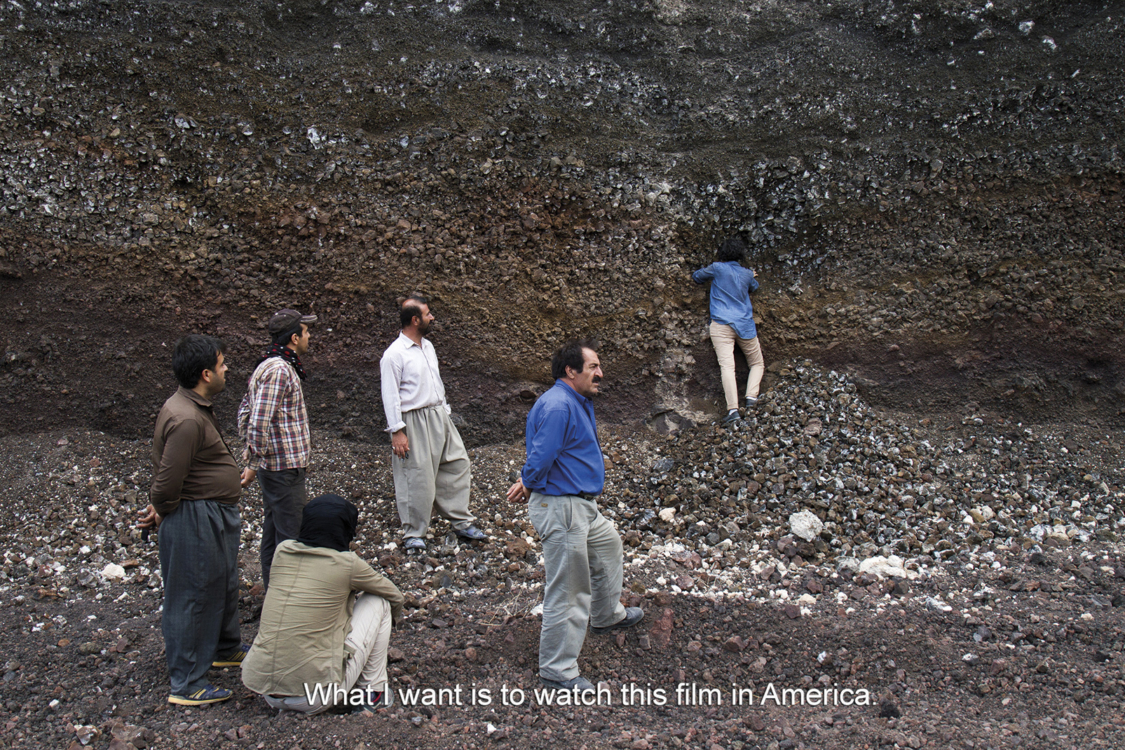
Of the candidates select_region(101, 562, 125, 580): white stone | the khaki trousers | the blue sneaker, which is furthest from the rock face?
the blue sneaker

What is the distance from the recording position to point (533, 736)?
124 inches

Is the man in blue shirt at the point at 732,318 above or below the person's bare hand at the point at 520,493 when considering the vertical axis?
above

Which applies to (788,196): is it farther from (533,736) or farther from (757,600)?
(533,736)

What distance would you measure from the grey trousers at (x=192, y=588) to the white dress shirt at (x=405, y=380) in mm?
1446

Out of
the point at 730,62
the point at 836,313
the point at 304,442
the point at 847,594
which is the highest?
the point at 730,62

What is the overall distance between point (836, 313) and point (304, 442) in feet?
16.6

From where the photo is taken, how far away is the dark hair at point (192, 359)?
3.39m

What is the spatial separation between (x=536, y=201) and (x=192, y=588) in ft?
15.9

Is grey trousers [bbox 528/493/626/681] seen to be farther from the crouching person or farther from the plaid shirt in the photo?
the plaid shirt

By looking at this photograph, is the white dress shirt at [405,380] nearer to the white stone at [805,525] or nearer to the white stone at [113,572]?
the white stone at [113,572]

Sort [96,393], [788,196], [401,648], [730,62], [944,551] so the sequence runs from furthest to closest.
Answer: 1. [730,62]
2. [788,196]
3. [96,393]
4. [944,551]
5. [401,648]

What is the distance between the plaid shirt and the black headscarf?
2.81 feet

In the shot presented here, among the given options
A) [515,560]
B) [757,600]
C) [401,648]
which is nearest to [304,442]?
[401,648]

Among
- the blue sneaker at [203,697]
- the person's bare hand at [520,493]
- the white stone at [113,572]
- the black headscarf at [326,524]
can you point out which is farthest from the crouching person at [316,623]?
the white stone at [113,572]
